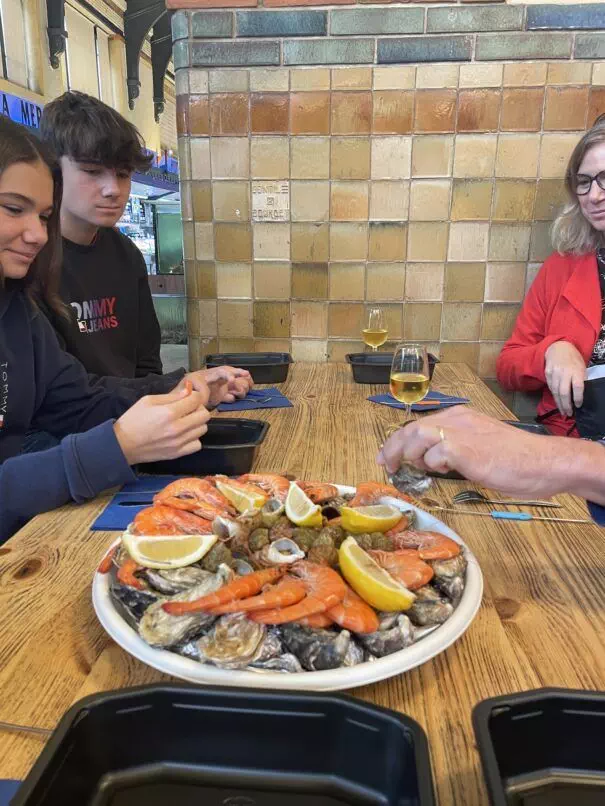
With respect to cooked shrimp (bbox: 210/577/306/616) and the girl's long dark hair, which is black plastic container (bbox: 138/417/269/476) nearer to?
cooked shrimp (bbox: 210/577/306/616)

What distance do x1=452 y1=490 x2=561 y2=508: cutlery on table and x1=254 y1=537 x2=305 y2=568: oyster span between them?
0.41m

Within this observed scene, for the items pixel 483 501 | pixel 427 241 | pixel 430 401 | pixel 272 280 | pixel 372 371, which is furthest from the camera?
pixel 272 280

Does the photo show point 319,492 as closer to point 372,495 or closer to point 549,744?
point 372,495

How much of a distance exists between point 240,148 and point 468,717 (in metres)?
2.31

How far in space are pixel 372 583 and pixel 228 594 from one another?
0.16 meters

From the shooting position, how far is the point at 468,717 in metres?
0.58

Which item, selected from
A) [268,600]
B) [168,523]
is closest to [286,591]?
[268,600]

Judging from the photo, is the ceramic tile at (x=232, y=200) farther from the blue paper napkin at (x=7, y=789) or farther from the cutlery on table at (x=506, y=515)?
the blue paper napkin at (x=7, y=789)

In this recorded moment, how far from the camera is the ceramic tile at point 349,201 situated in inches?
95.1

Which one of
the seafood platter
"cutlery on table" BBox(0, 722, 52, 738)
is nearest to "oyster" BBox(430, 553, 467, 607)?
the seafood platter

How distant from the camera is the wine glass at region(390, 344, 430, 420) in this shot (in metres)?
1.39

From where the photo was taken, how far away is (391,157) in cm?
237

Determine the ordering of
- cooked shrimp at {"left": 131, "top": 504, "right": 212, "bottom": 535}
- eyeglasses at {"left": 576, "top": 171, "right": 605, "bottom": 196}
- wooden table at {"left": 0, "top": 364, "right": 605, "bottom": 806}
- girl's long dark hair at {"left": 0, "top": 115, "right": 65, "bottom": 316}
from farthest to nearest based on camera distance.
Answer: eyeglasses at {"left": 576, "top": 171, "right": 605, "bottom": 196}
girl's long dark hair at {"left": 0, "top": 115, "right": 65, "bottom": 316}
cooked shrimp at {"left": 131, "top": 504, "right": 212, "bottom": 535}
wooden table at {"left": 0, "top": 364, "right": 605, "bottom": 806}

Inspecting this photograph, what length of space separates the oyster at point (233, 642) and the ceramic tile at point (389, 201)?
6.91 ft
